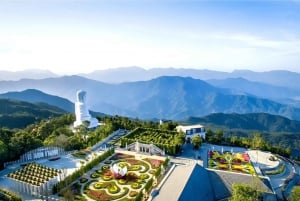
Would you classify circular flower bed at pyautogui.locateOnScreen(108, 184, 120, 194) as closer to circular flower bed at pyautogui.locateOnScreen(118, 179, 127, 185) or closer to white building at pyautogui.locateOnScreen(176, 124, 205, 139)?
circular flower bed at pyautogui.locateOnScreen(118, 179, 127, 185)

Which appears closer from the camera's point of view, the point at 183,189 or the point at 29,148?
the point at 183,189

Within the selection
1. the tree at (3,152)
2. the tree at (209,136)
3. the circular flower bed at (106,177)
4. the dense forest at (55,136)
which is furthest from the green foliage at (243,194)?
the tree at (3,152)

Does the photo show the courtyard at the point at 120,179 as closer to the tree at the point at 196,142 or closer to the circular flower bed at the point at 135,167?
the circular flower bed at the point at 135,167

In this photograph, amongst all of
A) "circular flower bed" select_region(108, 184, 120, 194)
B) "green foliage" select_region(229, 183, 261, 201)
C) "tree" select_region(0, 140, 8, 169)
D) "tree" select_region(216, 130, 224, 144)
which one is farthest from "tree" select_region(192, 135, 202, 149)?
"tree" select_region(0, 140, 8, 169)

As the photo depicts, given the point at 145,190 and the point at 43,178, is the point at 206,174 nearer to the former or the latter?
A: the point at 145,190

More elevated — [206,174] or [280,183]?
[206,174]

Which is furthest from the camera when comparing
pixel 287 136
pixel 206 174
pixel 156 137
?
pixel 287 136

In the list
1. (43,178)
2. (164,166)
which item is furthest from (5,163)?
(164,166)
